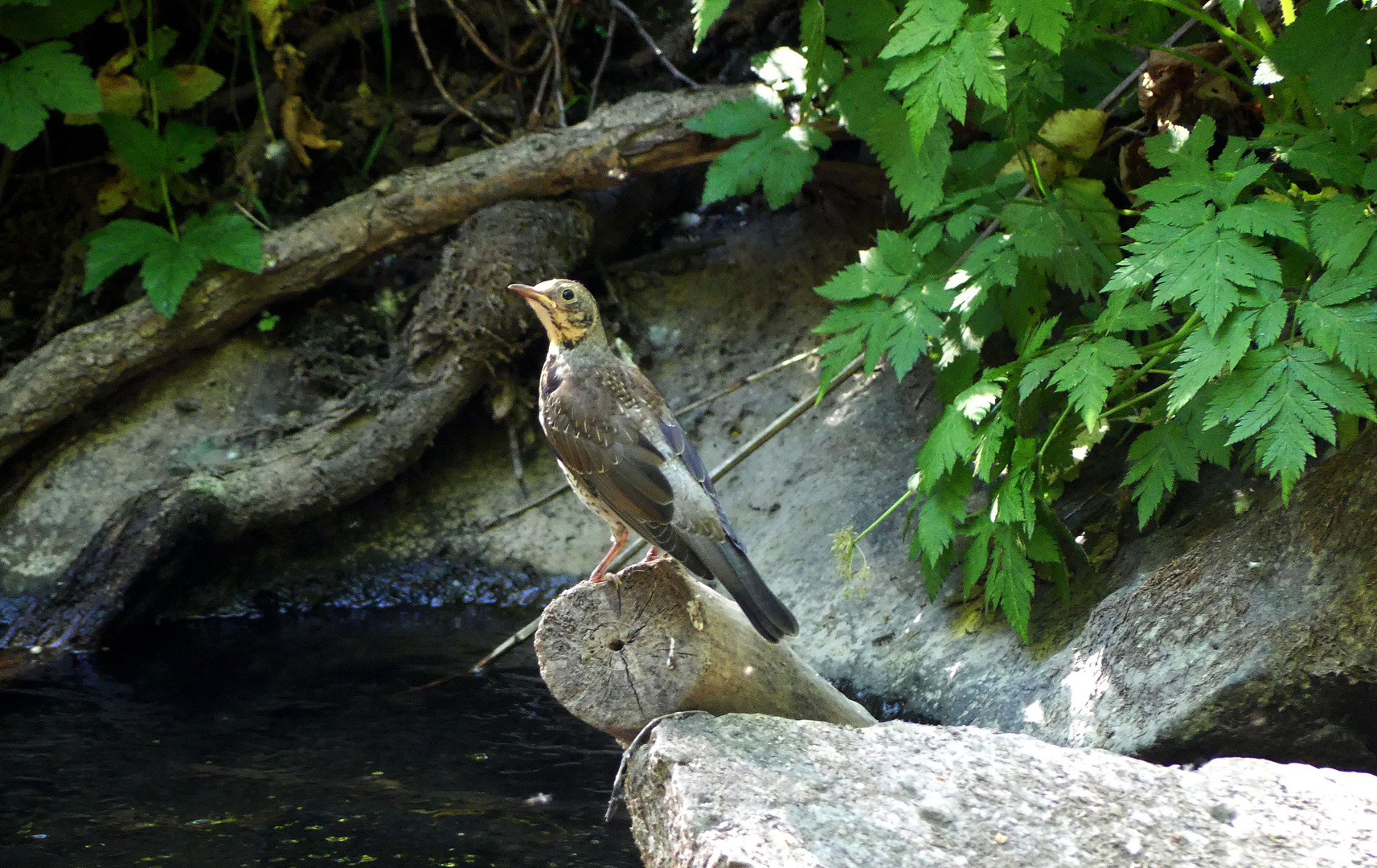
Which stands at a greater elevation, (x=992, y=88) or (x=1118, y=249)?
(x=992, y=88)

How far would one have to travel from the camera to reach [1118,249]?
12.1ft

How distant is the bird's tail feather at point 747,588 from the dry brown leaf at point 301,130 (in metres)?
4.25

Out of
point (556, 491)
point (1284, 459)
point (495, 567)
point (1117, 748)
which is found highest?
point (1284, 459)

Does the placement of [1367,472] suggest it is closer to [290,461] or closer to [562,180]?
[562,180]

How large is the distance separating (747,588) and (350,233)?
343 centimetres

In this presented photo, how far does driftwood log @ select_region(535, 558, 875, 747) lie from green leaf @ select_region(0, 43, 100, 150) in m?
3.73

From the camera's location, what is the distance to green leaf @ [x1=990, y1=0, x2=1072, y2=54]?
287 cm

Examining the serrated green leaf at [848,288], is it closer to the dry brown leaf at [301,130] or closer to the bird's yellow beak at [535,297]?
the bird's yellow beak at [535,297]

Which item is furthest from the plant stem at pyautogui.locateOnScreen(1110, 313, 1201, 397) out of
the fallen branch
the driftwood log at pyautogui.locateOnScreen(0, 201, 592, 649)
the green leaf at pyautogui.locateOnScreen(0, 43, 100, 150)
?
the green leaf at pyautogui.locateOnScreen(0, 43, 100, 150)

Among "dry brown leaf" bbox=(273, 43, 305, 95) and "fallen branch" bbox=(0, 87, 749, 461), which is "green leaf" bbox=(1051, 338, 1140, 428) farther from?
"dry brown leaf" bbox=(273, 43, 305, 95)

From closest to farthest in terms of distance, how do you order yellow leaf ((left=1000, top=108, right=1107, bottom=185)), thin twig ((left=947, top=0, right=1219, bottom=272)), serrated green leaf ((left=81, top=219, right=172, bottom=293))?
thin twig ((left=947, top=0, right=1219, bottom=272)) < yellow leaf ((left=1000, top=108, right=1107, bottom=185)) < serrated green leaf ((left=81, top=219, right=172, bottom=293))

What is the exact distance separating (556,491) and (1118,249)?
2.96 metres

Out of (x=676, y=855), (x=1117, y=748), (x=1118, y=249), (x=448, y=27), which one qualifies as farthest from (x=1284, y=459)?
(x=448, y=27)

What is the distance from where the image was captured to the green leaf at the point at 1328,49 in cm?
293
